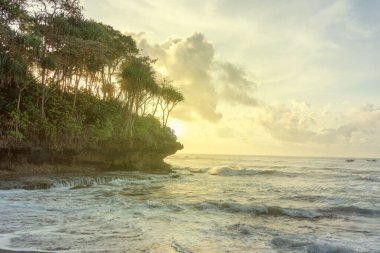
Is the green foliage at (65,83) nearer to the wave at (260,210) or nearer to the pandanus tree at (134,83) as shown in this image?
the pandanus tree at (134,83)

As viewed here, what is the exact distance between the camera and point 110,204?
17641mm

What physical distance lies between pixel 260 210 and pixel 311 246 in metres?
7.09

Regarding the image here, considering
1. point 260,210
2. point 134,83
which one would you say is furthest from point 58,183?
point 134,83

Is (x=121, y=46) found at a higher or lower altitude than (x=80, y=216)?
higher

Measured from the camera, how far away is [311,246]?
11102mm

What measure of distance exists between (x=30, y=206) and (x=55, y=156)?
51.1 ft

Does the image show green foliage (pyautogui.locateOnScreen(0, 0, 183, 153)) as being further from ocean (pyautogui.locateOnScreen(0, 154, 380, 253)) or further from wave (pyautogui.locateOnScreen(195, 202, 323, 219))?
wave (pyautogui.locateOnScreen(195, 202, 323, 219))

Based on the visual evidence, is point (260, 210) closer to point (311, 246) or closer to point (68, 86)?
point (311, 246)

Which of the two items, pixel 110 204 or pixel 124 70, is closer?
pixel 110 204

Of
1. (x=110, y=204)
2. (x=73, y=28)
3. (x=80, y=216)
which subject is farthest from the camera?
(x=73, y=28)

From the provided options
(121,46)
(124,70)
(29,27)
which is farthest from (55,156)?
(121,46)

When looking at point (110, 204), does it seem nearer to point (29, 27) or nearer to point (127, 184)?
point (127, 184)

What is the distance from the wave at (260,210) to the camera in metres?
17.7

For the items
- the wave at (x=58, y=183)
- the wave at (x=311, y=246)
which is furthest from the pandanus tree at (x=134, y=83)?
the wave at (x=311, y=246)
